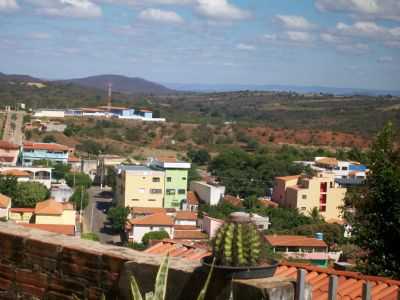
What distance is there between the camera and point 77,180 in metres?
39.5

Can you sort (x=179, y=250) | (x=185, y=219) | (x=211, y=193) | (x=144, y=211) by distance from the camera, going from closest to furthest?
(x=179, y=250), (x=185, y=219), (x=144, y=211), (x=211, y=193)

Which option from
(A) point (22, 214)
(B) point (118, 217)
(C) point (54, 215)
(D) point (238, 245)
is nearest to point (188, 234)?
(C) point (54, 215)

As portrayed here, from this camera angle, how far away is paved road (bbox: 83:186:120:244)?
28.2 metres

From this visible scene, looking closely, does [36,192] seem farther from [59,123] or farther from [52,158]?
[59,123]

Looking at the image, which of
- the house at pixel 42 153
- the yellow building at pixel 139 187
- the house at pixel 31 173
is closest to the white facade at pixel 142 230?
the yellow building at pixel 139 187

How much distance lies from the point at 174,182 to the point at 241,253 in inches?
1348

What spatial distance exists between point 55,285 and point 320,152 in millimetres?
54980

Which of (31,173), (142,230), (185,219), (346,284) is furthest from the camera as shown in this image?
(31,173)

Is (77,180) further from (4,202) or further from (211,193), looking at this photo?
(4,202)

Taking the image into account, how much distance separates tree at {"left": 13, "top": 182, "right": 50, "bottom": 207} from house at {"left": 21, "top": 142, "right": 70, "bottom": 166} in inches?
409

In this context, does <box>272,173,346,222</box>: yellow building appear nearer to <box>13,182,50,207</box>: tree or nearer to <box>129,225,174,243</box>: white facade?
<box>129,225,174,243</box>: white facade

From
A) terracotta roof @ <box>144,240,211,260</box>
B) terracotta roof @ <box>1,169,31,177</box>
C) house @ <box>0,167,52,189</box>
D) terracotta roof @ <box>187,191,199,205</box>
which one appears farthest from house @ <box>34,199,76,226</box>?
terracotta roof @ <box>144,240,211,260</box>

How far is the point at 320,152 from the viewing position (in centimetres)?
5700

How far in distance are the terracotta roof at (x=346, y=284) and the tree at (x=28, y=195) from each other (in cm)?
2786
